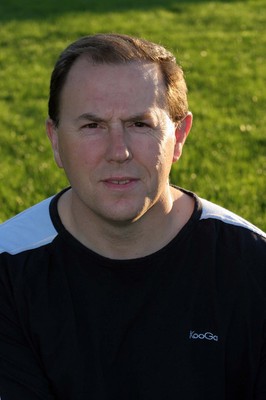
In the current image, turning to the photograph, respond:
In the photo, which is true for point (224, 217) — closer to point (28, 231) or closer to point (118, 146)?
point (118, 146)

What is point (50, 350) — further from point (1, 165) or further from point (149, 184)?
point (1, 165)

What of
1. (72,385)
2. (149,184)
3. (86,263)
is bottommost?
(72,385)

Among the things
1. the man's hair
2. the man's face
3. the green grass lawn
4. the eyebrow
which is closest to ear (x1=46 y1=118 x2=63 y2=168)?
the man's hair

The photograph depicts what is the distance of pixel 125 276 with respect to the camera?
3.87 m

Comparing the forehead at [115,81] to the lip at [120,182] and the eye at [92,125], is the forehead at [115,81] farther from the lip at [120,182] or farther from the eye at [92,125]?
the lip at [120,182]

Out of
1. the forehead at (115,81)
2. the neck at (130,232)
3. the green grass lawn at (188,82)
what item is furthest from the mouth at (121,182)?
the green grass lawn at (188,82)

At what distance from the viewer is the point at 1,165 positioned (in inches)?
347

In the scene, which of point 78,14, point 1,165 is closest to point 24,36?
point 78,14

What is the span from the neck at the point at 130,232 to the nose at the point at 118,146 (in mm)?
296

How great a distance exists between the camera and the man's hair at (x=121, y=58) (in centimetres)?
386

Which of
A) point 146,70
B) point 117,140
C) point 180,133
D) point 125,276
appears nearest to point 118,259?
point 125,276

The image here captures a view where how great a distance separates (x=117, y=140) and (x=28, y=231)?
569mm

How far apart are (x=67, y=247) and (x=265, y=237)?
79 cm

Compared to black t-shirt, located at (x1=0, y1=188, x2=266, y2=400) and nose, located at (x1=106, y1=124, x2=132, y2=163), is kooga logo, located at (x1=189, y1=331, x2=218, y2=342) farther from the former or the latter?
nose, located at (x1=106, y1=124, x2=132, y2=163)
